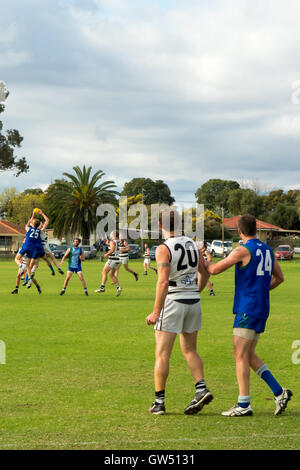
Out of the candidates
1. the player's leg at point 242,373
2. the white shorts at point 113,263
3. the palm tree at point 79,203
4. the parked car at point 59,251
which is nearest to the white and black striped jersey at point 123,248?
the white shorts at point 113,263

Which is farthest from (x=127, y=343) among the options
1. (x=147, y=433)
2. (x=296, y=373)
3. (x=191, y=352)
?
(x=147, y=433)

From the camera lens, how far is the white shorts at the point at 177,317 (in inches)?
263

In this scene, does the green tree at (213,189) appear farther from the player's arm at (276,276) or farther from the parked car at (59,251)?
the player's arm at (276,276)

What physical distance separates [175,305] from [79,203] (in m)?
74.0

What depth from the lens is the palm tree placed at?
7994 cm

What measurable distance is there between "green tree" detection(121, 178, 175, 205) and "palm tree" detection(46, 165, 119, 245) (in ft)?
135

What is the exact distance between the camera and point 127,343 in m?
11.2

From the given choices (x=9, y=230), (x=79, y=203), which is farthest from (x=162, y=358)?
(x=9, y=230)

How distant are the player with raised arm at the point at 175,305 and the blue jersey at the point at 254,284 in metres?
0.49

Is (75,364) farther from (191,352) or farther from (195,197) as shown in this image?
(195,197)

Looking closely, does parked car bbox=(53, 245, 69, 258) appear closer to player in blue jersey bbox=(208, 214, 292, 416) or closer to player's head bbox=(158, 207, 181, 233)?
player's head bbox=(158, 207, 181, 233)

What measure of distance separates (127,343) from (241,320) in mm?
4939

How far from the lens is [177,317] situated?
669cm

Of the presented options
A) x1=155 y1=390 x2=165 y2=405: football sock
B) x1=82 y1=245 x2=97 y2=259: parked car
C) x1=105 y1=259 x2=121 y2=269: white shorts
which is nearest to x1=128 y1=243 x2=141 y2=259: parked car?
x1=82 y1=245 x2=97 y2=259: parked car
